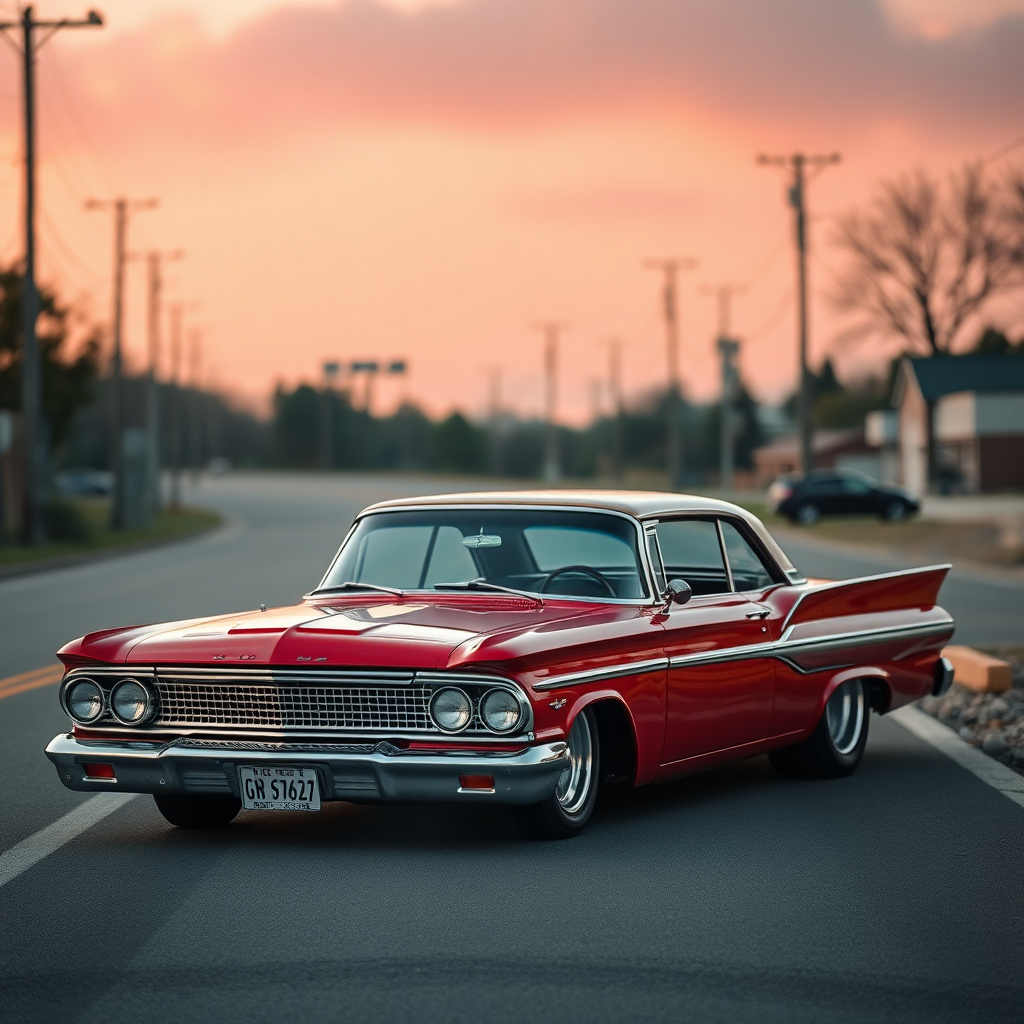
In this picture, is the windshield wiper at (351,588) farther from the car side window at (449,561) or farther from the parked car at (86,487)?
the parked car at (86,487)

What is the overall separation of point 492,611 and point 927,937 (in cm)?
255

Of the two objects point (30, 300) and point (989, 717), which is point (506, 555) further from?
point (30, 300)

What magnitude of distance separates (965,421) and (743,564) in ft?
233

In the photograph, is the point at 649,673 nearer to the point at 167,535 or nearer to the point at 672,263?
the point at 167,535

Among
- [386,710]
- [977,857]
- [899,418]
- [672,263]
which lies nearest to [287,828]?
[386,710]

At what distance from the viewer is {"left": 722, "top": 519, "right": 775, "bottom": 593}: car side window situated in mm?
9289

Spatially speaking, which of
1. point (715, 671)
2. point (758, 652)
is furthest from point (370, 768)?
point (758, 652)

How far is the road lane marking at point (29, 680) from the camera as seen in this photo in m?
13.6

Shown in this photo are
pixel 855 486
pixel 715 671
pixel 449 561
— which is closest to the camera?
pixel 715 671

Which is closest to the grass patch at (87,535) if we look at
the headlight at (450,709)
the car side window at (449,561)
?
the car side window at (449,561)

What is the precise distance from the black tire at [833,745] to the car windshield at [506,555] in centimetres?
157

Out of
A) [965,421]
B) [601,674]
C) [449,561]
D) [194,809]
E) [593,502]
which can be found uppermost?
[965,421]

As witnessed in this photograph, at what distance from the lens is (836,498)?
52.5m

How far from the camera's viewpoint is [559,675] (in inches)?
288
